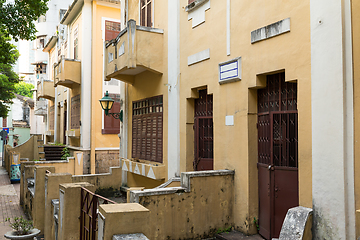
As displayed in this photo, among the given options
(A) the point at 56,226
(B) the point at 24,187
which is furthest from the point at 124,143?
(A) the point at 56,226

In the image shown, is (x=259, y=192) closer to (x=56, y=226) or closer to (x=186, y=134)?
(x=186, y=134)

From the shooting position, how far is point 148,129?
38.7 ft

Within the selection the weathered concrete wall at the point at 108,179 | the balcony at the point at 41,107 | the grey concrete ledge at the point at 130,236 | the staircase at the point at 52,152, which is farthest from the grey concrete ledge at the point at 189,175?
the balcony at the point at 41,107

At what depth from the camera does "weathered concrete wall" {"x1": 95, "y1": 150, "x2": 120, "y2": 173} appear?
1850 centimetres

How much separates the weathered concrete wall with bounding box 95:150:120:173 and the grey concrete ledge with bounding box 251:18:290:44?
1342cm

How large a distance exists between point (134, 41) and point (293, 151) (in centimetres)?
588

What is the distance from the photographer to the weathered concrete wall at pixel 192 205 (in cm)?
650

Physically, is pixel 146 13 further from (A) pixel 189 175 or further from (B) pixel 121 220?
(B) pixel 121 220

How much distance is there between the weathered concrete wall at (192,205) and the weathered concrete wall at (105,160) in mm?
12314

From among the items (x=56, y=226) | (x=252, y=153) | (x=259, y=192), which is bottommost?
(x=56, y=226)

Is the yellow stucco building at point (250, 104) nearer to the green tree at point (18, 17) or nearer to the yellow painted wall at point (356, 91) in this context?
the yellow painted wall at point (356, 91)

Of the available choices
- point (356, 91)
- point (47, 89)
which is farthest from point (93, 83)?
point (356, 91)

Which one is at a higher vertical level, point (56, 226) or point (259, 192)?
point (259, 192)

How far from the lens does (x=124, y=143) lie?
13.6 metres
